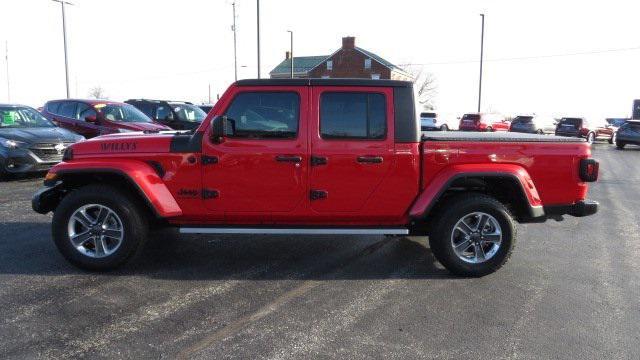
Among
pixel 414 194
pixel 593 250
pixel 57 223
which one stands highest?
pixel 414 194

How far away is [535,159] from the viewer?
4766 mm

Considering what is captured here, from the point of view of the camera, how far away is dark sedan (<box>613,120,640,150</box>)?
79.5ft

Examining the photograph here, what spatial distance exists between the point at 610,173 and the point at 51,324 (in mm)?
14594

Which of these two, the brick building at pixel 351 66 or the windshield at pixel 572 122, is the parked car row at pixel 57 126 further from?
the brick building at pixel 351 66

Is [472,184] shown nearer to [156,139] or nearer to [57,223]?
[156,139]

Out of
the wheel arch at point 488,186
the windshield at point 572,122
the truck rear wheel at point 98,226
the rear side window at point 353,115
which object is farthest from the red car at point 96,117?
the windshield at point 572,122

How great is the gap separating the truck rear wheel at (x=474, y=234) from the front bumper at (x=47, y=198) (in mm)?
3757

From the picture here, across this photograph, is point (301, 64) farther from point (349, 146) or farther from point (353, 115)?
point (349, 146)

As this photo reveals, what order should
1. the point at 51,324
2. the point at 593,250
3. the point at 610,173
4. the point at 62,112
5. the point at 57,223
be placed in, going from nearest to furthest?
the point at 51,324 → the point at 57,223 → the point at 593,250 → the point at 62,112 → the point at 610,173

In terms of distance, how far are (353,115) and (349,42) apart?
56.2 meters

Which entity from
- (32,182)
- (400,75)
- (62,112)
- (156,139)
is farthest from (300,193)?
(400,75)

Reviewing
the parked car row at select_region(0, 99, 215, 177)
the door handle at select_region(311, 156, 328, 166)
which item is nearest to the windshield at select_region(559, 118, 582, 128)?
the parked car row at select_region(0, 99, 215, 177)

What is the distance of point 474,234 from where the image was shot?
4.79 meters

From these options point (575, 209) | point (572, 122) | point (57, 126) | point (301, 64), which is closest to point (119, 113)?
point (57, 126)
